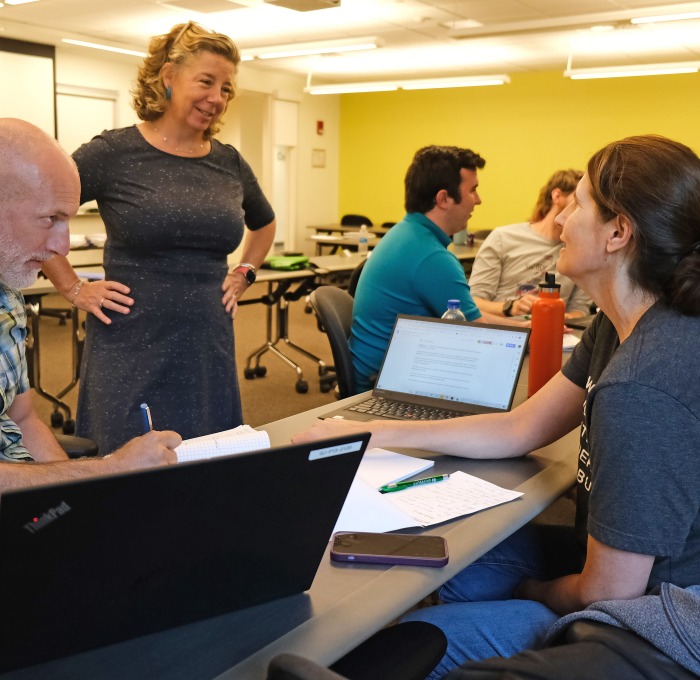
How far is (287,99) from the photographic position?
Answer: 10.4 metres

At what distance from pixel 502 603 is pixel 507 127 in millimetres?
9435

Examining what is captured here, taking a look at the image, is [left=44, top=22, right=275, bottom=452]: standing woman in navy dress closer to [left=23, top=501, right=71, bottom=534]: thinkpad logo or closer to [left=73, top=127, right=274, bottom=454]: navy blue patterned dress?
[left=73, top=127, right=274, bottom=454]: navy blue patterned dress

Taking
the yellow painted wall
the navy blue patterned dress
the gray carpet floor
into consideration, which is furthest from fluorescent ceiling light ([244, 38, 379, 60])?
the navy blue patterned dress

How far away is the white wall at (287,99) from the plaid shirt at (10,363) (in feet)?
25.0

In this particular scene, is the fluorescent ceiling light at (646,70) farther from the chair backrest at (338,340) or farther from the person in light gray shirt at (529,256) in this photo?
the chair backrest at (338,340)

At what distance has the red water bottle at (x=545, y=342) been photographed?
6.40 feet

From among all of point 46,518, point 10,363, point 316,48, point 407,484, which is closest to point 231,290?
point 10,363

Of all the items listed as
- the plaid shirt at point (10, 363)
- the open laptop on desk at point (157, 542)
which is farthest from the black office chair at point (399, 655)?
the plaid shirt at point (10, 363)

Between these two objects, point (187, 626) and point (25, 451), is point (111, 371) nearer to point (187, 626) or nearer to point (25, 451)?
point (25, 451)

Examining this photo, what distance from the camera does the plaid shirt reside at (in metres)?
1.47

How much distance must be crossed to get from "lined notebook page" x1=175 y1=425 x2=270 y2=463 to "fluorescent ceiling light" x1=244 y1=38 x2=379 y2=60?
593cm

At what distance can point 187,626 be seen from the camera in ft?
2.93

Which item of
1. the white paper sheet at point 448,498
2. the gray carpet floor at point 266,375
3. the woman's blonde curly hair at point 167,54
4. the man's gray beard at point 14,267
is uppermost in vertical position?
the woman's blonde curly hair at point 167,54

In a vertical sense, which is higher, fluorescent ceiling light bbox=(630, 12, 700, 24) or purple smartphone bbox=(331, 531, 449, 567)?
fluorescent ceiling light bbox=(630, 12, 700, 24)
